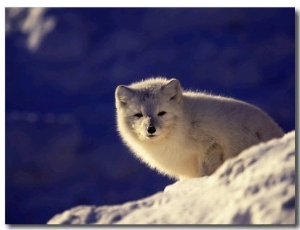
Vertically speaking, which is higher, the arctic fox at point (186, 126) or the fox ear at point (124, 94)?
the fox ear at point (124, 94)

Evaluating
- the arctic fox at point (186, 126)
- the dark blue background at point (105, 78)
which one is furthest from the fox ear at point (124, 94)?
the dark blue background at point (105, 78)

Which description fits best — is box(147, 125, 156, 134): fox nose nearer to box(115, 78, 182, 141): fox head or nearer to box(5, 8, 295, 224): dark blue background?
box(115, 78, 182, 141): fox head

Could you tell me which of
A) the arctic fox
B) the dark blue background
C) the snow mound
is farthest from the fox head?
Answer: the dark blue background

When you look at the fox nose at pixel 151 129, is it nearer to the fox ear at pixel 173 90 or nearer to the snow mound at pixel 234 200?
the fox ear at pixel 173 90

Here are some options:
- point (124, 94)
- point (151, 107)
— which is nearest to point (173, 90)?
point (151, 107)

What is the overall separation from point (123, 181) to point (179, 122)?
→ 6.14 metres

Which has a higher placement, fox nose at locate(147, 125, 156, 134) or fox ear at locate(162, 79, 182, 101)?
fox ear at locate(162, 79, 182, 101)

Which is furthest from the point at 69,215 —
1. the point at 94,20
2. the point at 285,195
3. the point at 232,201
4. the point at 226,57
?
the point at 226,57

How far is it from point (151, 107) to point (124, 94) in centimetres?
27

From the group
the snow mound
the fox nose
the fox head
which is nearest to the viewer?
the snow mound

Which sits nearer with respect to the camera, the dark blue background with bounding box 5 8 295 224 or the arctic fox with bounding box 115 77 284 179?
the arctic fox with bounding box 115 77 284 179

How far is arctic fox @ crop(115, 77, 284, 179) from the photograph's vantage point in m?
5.91

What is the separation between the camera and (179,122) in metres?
5.98

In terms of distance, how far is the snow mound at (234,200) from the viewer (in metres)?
4.67
